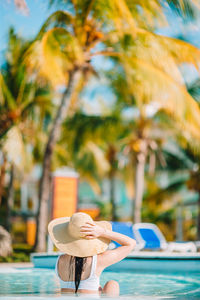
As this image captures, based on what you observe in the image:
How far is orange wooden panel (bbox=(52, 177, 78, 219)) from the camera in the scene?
14844mm

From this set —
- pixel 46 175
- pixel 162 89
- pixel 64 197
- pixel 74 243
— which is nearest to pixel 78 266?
pixel 74 243

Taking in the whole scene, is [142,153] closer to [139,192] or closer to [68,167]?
[139,192]

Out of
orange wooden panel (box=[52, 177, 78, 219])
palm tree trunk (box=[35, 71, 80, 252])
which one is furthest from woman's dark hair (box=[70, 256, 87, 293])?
orange wooden panel (box=[52, 177, 78, 219])

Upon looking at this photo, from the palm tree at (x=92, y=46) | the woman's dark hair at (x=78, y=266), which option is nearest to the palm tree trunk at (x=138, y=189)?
the palm tree at (x=92, y=46)

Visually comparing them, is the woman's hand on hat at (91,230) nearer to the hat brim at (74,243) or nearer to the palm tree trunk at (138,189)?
the hat brim at (74,243)

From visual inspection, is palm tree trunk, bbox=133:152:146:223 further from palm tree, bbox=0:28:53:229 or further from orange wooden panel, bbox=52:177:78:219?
palm tree, bbox=0:28:53:229

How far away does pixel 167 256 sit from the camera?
8828mm

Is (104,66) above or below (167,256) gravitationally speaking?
above

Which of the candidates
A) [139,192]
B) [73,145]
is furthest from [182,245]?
[73,145]

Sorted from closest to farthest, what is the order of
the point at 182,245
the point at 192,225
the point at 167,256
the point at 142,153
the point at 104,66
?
1. the point at 167,256
2. the point at 182,245
3. the point at 104,66
4. the point at 142,153
5. the point at 192,225

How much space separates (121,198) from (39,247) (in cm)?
2419

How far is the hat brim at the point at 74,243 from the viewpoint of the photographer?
12.2 feet

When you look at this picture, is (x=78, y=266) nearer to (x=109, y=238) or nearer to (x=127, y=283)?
(x=109, y=238)

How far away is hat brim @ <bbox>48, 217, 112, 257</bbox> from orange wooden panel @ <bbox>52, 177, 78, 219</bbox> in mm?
11034
